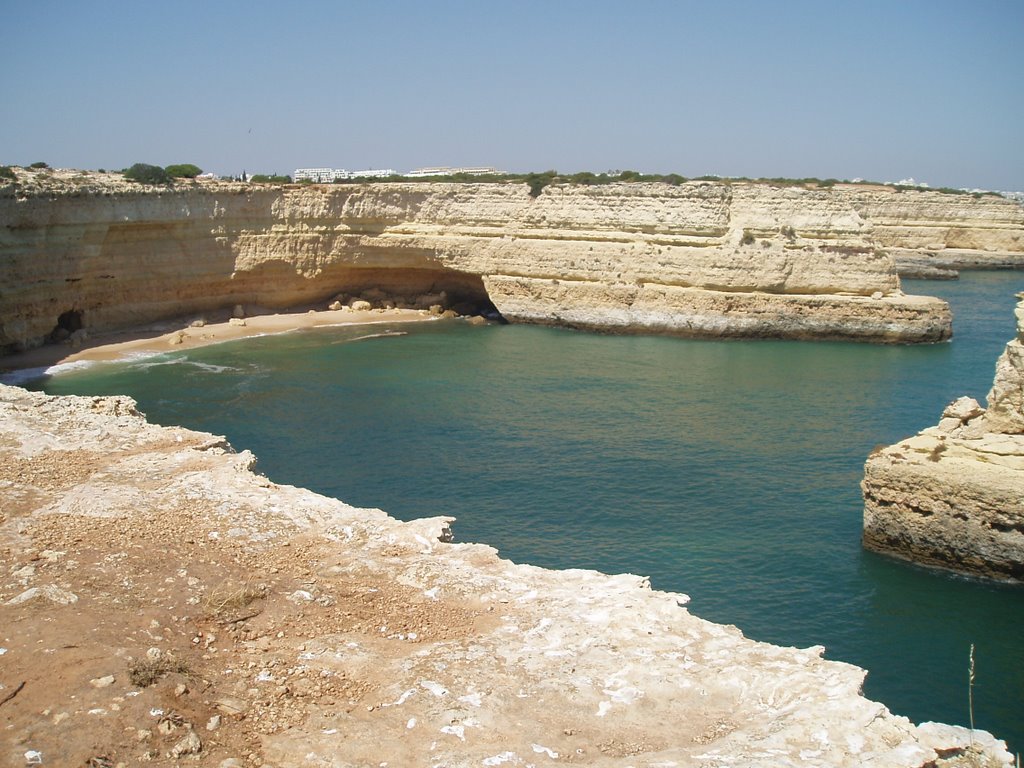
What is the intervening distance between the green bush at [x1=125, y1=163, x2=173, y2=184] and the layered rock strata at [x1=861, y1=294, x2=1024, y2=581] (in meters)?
32.5

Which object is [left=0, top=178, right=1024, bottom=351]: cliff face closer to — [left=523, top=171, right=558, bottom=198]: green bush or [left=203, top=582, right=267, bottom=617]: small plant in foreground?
[left=523, top=171, right=558, bottom=198]: green bush

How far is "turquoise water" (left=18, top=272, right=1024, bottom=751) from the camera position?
13805 mm

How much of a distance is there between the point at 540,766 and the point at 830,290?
35.2 m

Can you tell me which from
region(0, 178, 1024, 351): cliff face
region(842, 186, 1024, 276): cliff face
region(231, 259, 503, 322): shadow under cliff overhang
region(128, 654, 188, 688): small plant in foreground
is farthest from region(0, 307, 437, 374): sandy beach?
region(842, 186, 1024, 276): cliff face

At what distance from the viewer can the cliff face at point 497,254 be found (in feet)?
115

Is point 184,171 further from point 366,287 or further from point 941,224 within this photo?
point 941,224

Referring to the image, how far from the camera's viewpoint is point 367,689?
7.77 meters

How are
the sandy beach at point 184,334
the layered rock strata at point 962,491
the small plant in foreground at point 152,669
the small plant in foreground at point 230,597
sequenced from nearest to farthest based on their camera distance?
1. the small plant in foreground at point 152,669
2. the small plant in foreground at point 230,597
3. the layered rock strata at point 962,491
4. the sandy beach at point 184,334

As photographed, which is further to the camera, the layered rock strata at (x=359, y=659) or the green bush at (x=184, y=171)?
the green bush at (x=184, y=171)

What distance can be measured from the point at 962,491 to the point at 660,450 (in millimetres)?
8473

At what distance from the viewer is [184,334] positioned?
3744cm

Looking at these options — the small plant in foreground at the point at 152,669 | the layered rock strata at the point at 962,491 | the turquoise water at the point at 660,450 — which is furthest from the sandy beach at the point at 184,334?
the layered rock strata at the point at 962,491

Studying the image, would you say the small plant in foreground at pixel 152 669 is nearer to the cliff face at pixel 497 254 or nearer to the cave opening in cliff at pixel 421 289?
the cliff face at pixel 497 254

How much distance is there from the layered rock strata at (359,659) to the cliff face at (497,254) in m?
26.1
